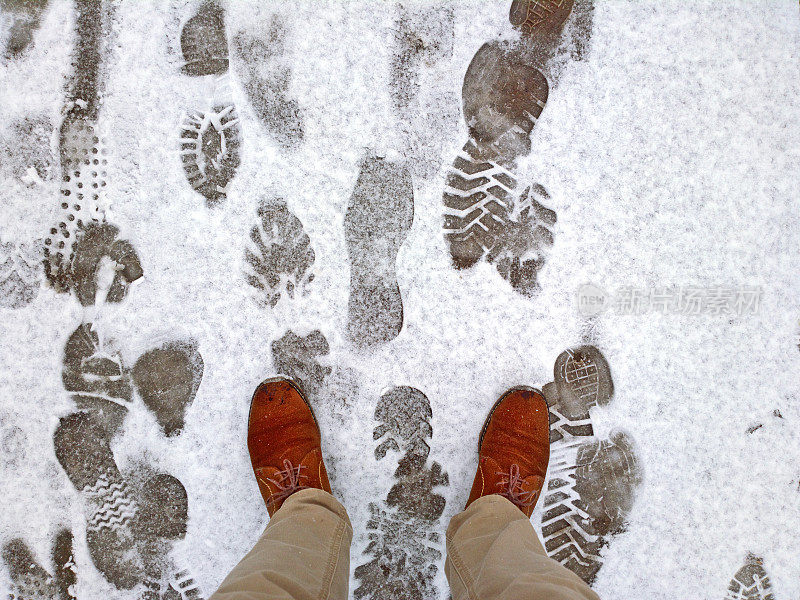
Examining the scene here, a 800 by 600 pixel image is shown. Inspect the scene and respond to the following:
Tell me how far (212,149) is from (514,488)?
103cm

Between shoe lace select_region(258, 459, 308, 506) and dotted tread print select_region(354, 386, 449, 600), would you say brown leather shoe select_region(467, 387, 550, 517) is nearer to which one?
dotted tread print select_region(354, 386, 449, 600)

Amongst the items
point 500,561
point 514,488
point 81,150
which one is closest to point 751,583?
point 514,488

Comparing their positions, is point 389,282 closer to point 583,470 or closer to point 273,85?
point 273,85

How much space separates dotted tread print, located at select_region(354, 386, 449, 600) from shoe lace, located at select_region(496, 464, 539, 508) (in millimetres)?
134

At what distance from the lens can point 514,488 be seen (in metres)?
1.05

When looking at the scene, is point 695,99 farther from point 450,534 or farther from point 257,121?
point 450,534

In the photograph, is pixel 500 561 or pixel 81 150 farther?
pixel 81 150

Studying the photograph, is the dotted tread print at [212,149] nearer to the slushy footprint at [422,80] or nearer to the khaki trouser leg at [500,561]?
the slushy footprint at [422,80]

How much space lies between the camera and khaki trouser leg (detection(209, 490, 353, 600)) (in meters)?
0.76

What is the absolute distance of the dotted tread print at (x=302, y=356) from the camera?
3.57 feet

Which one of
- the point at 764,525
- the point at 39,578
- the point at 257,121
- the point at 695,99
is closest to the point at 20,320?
the point at 39,578

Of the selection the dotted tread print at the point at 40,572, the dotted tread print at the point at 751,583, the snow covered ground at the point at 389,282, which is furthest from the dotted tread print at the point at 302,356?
the dotted tread print at the point at 751,583

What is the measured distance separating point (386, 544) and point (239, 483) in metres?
0.37

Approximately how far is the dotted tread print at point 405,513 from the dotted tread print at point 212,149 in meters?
0.62
